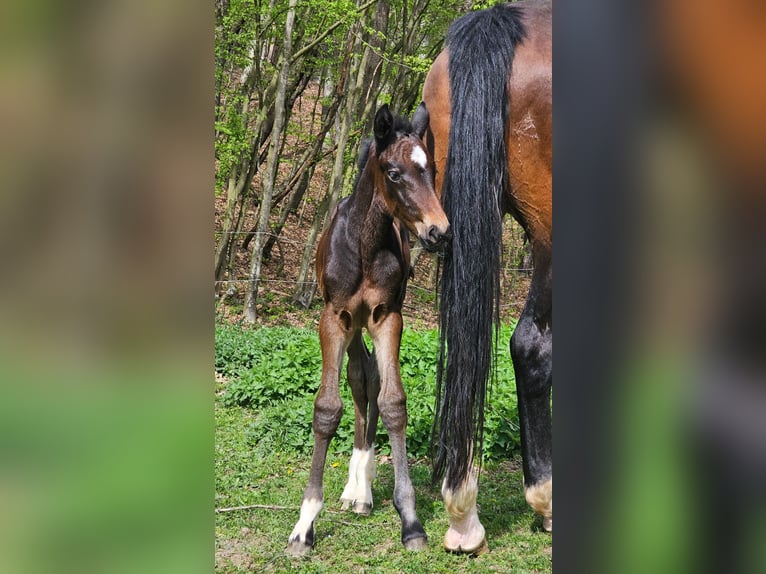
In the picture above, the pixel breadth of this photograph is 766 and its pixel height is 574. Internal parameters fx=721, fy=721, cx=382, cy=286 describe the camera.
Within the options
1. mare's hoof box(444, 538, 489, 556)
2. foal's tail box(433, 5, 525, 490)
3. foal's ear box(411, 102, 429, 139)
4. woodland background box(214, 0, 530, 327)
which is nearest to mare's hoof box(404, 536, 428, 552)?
mare's hoof box(444, 538, 489, 556)

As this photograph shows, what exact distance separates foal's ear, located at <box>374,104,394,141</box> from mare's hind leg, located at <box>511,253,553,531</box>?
1.11 m

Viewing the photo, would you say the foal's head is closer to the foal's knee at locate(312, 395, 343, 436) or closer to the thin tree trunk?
the foal's knee at locate(312, 395, 343, 436)

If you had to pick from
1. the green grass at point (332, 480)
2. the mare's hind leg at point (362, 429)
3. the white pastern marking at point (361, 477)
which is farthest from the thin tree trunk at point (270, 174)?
the white pastern marking at point (361, 477)

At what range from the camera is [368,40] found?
1426cm

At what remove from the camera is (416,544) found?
405cm

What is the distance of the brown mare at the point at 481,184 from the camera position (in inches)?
145

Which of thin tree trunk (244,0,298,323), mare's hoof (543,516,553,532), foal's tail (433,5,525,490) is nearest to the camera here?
foal's tail (433,5,525,490)

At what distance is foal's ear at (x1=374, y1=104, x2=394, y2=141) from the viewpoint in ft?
12.8

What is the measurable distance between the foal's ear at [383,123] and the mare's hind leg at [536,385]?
1.11 m

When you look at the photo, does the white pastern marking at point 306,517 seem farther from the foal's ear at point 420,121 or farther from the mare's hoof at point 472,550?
the foal's ear at point 420,121

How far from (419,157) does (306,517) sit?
210cm
